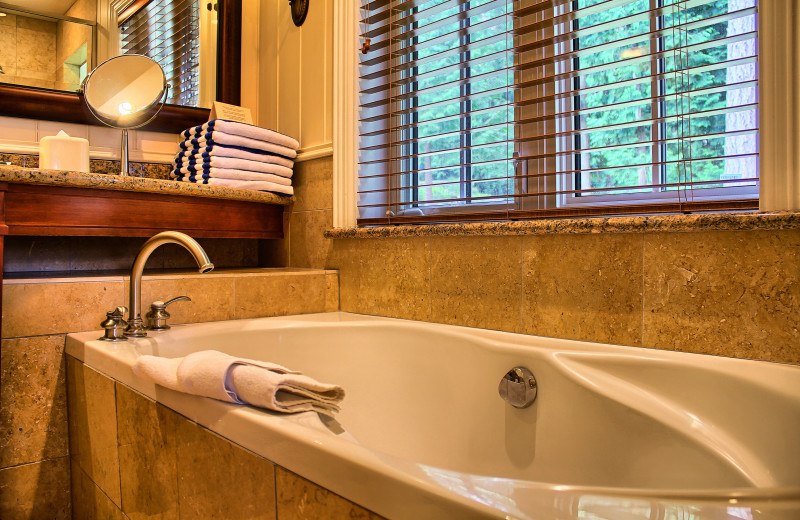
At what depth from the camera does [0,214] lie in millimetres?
1354

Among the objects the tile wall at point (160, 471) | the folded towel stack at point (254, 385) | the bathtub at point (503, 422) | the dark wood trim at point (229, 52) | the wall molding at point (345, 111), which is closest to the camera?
the bathtub at point (503, 422)

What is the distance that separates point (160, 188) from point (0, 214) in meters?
0.48

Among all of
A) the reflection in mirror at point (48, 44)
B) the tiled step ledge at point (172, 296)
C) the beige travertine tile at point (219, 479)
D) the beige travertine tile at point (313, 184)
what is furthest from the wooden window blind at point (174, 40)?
the beige travertine tile at point (219, 479)

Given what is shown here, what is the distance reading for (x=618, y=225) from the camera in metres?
1.22

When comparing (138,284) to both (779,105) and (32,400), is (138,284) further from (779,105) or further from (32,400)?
(779,105)

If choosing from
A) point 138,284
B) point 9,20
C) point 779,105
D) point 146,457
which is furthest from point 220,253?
point 779,105

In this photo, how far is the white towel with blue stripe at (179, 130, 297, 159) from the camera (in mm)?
1900

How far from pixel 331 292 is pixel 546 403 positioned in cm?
96

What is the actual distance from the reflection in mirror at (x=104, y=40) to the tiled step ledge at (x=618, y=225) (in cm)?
116

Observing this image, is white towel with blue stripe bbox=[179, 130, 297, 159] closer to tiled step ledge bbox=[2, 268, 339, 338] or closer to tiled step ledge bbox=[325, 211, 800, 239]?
tiled step ledge bbox=[2, 268, 339, 338]

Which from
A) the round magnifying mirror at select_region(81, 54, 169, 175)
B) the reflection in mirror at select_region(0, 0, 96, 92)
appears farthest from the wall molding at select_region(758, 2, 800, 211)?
the reflection in mirror at select_region(0, 0, 96, 92)

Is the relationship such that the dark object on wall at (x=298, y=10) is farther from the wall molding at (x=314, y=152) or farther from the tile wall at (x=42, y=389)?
the tile wall at (x=42, y=389)

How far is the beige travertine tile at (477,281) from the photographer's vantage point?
56.9 inches

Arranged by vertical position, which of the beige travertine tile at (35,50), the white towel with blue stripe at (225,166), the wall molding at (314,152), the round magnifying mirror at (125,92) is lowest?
the white towel with blue stripe at (225,166)
